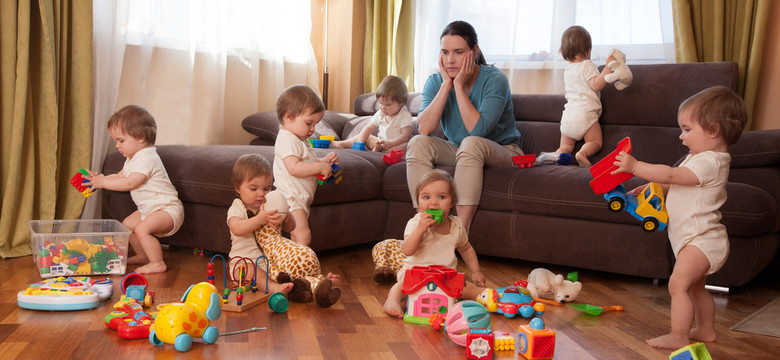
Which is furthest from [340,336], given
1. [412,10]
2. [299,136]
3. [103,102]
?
[412,10]

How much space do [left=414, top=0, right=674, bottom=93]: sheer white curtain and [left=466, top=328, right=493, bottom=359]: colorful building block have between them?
266 cm

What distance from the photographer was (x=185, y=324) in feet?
5.69

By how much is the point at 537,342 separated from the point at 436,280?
1.30 feet

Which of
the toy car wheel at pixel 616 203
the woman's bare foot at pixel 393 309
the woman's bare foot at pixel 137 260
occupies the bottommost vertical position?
the woman's bare foot at pixel 137 260

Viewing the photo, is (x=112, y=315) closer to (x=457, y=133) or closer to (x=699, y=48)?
(x=457, y=133)

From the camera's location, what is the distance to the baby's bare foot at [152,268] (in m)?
2.58

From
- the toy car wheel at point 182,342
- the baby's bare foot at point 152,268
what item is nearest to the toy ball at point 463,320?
the toy car wheel at point 182,342

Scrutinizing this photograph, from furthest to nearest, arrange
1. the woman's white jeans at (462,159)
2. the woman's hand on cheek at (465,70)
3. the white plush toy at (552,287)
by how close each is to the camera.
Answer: the woman's hand on cheek at (465,70) → the woman's white jeans at (462,159) → the white plush toy at (552,287)

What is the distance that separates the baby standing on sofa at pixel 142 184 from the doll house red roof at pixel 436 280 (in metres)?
1.16

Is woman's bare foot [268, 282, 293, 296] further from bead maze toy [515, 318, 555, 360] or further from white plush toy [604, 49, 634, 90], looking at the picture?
white plush toy [604, 49, 634, 90]

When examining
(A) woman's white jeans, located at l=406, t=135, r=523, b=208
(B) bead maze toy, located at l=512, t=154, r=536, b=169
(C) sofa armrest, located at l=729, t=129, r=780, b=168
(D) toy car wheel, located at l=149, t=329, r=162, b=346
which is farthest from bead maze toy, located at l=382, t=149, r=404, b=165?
(D) toy car wheel, located at l=149, t=329, r=162, b=346

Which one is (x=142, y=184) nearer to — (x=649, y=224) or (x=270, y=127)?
(x=270, y=127)

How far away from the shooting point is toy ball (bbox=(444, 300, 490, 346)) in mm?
1828

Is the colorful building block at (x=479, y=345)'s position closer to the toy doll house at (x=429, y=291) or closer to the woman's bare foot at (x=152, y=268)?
the toy doll house at (x=429, y=291)
